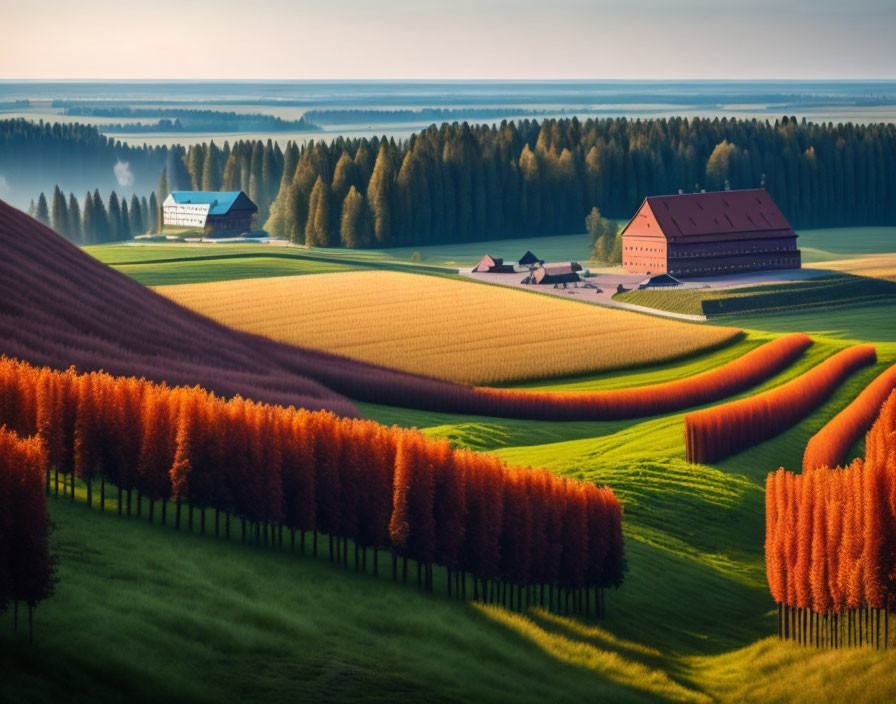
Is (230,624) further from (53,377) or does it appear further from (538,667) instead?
(53,377)

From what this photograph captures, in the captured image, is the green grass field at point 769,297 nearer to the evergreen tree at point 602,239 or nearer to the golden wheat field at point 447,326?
the golden wheat field at point 447,326

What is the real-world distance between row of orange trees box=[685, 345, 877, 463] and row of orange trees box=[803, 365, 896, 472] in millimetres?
2323

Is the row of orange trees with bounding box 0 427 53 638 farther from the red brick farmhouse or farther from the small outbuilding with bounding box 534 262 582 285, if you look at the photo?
the red brick farmhouse

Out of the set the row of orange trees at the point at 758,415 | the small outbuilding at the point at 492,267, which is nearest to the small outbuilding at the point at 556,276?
the small outbuilding at the point at 492,267

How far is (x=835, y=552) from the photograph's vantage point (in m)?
50.7

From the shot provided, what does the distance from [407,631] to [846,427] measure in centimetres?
4218

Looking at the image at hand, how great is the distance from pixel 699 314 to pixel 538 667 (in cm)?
8484

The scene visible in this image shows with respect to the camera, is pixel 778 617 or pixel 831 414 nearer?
pixel 778 617

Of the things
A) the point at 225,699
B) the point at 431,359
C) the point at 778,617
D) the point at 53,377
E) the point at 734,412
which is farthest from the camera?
the point at 431,359

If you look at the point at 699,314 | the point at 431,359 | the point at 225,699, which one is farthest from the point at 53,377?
the point at 699,314

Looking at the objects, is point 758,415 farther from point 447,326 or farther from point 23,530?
point 23,530

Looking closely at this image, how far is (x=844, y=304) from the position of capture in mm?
135625

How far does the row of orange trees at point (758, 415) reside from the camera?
247ft

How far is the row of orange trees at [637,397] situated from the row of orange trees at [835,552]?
103ft
